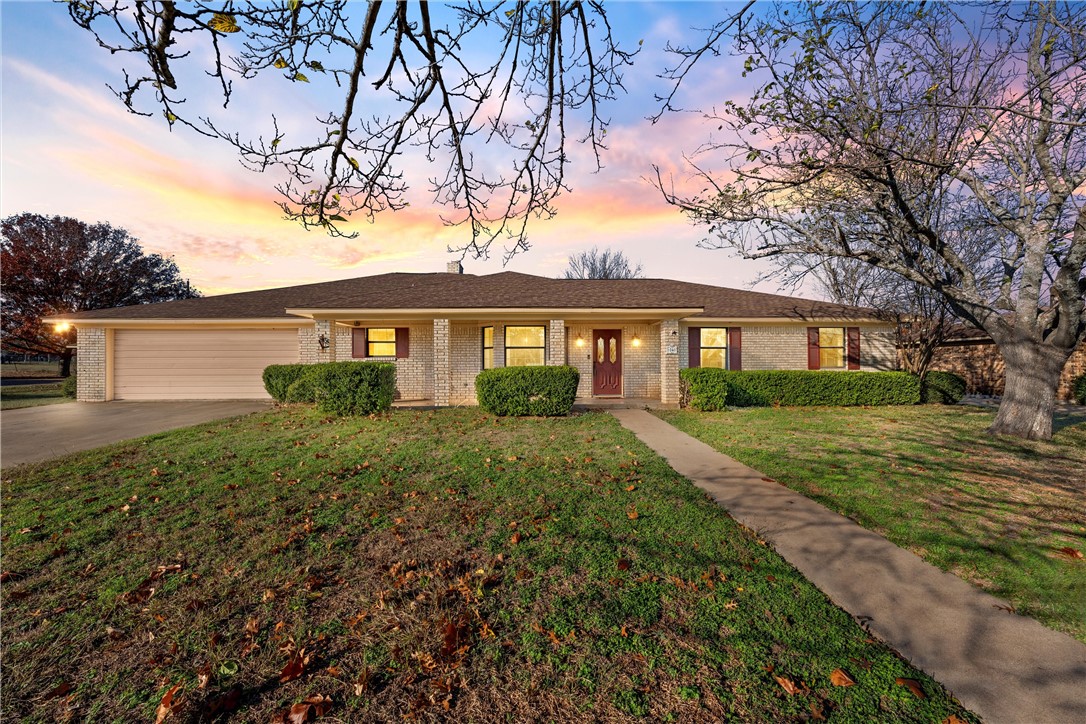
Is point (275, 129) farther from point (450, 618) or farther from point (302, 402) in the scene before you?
point (302, 402)

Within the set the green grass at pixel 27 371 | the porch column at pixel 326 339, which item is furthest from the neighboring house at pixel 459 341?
the green grass at pixel 27 371

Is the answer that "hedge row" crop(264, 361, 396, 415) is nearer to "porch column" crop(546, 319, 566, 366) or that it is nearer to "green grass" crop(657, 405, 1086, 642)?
"porch column" crop(546, 319, 566, 366)

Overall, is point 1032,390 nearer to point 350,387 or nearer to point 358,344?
point 350,387

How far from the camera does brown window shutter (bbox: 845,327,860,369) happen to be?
1492 cm

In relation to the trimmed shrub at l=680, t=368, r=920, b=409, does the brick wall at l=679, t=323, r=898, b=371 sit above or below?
above

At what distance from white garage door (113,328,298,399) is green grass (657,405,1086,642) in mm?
13823

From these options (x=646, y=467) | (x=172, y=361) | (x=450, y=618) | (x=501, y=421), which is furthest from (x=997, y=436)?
(x=172, y=361)

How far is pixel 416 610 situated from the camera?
269 centimetres

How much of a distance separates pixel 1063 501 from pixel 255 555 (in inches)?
336

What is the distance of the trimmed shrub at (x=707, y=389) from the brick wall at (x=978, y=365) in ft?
43.2

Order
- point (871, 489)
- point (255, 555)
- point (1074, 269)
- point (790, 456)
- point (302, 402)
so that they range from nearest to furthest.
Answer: point (255, 555)
point (871, 489)
point (790, 456)
point (1074, 269)
point (302, 402)

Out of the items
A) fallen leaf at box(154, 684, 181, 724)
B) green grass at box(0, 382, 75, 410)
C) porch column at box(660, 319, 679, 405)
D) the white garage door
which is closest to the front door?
porch column at box(660, 319, 679, 405)

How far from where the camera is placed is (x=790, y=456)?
687 centimetres

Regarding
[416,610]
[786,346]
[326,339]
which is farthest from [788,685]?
[786,346]
